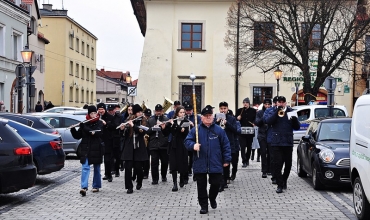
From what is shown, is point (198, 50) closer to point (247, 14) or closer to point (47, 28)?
point (247, 14)

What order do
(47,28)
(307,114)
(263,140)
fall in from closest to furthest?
(263,140)
(307,114)
(47,28)

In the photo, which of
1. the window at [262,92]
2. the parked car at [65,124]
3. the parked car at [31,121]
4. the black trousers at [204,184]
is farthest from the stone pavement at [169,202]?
the window at [262,92]

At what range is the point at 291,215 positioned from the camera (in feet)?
29.9

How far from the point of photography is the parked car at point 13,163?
31.4 ft

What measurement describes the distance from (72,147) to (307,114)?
513 inches

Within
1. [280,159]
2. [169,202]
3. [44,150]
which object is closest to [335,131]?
[280,159]

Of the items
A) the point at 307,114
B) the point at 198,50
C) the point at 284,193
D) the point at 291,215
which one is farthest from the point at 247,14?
the point at 291,215

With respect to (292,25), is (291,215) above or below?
below

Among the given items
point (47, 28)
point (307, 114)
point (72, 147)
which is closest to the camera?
point (72, 147)

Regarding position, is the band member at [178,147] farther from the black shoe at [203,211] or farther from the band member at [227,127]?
the black shoe at [203,211]

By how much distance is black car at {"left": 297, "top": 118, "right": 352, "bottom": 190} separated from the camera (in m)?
11.2

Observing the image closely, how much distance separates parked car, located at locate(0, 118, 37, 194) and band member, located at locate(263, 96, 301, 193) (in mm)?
4874

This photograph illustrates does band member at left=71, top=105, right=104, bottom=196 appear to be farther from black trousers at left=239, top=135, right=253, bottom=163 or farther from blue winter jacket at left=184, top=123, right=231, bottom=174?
black trousers at left=239, top=135, right=253, bottom=163

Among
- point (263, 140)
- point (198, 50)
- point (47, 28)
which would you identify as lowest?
point (263, 140)
